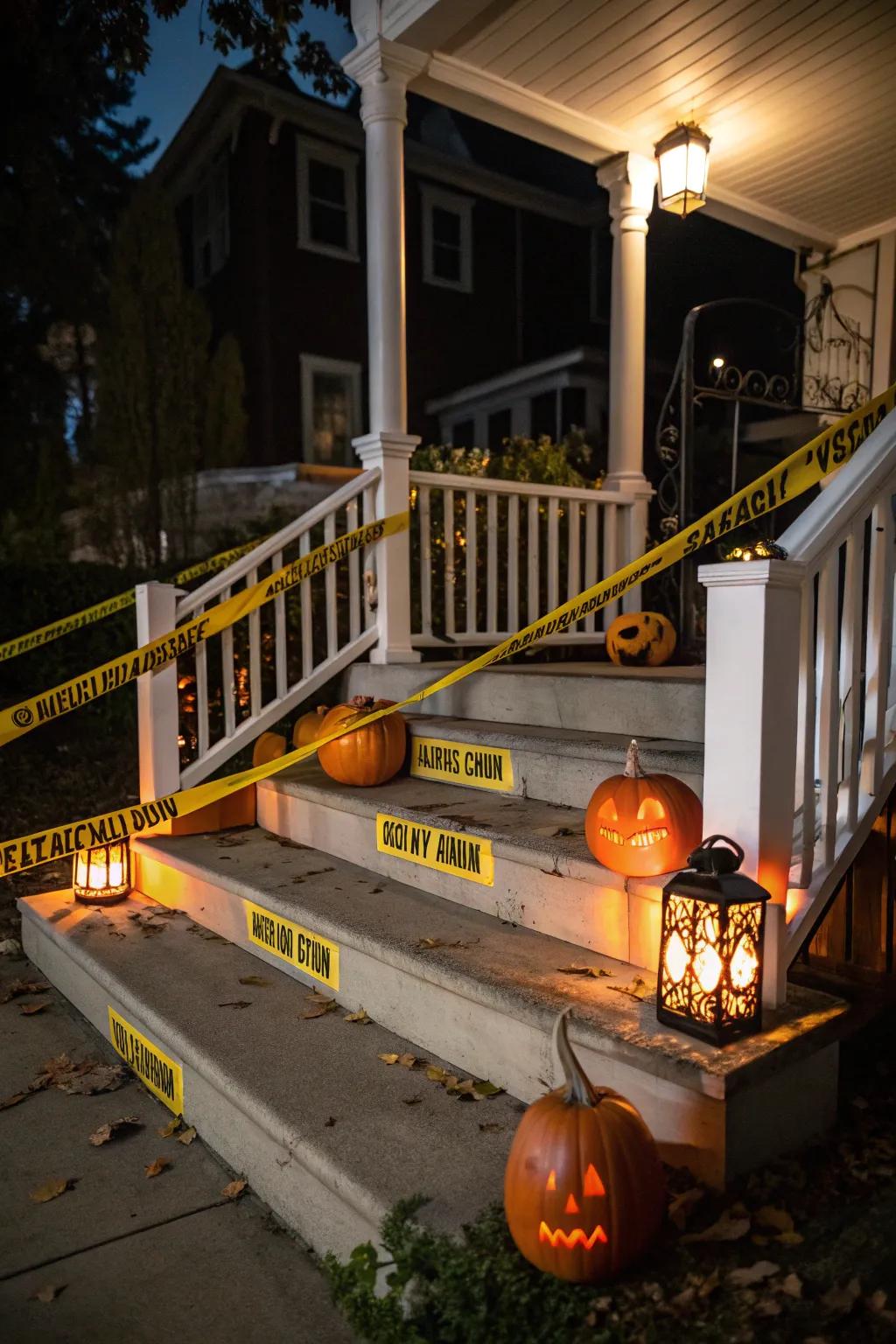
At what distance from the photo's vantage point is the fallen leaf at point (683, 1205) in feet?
5.68

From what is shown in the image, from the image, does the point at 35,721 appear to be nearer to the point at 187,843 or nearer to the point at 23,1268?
the point at 187,843

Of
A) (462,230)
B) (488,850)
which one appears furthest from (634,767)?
(462,230)

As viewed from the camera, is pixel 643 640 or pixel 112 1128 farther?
pixel 643 640

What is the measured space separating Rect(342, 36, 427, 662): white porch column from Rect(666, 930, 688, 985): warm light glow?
9.15 feet

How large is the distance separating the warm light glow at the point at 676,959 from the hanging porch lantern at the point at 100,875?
8.29 ft

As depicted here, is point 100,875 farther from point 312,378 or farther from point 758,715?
point 312,378

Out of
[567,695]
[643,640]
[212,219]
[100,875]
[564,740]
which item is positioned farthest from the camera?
[212,219]

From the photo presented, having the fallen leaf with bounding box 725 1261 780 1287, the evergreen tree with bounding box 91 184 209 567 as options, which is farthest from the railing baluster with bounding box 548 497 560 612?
the evergreen tree with bounding box 91 184 209 567

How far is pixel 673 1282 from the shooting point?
1.60 meters

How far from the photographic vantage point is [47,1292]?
1.87 m

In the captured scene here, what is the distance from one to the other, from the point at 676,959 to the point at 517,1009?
16.0 inches

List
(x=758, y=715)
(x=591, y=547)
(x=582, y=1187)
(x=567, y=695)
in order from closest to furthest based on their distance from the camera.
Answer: (x=582, y=1187)
(x=758, y=715)
(x=567, y=695)
(x=591, y=547)

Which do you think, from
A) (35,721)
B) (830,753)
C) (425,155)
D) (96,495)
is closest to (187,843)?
(35,721)

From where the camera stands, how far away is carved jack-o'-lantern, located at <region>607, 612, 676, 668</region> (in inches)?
168
